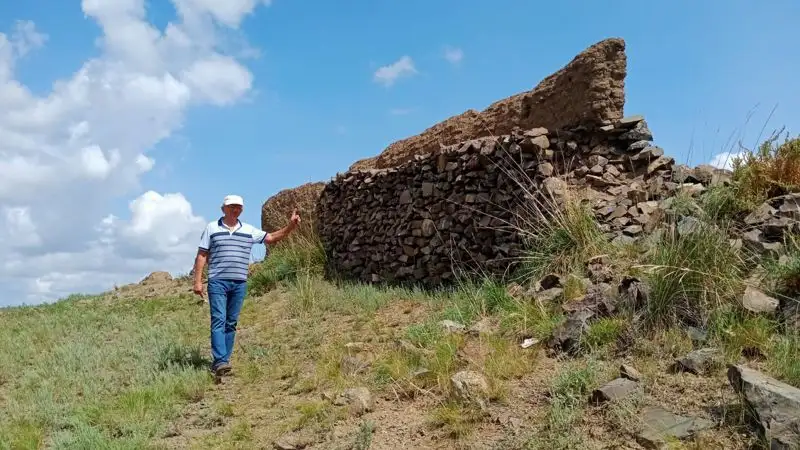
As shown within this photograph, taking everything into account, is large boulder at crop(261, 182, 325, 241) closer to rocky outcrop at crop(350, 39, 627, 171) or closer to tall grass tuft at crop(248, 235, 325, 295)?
tall grass tuft at crop(248, 235, 325, 295)

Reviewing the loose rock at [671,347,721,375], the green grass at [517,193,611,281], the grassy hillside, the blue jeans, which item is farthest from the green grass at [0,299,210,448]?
the loose rock at [671,347,721,375]

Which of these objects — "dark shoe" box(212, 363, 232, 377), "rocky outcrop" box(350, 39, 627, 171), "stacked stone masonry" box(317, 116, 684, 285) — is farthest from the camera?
"rocky outcrop" box(350, 39, 627, 171)

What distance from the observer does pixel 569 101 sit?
8.16m

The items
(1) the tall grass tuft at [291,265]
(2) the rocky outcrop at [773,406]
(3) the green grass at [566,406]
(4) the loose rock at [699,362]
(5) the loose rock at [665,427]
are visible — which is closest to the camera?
(2) the rocky outcrop at [773,406]

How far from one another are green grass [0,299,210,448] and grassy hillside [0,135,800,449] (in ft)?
0.09

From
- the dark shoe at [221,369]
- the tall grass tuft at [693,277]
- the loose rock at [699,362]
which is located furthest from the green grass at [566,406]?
the dark shoe at [221,369]

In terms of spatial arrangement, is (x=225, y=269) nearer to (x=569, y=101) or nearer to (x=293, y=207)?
(x=569, y=101)

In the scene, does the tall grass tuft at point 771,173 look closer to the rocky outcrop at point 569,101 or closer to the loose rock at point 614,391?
the rocky outcrop at point 569,101

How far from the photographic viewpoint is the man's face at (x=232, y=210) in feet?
22.1

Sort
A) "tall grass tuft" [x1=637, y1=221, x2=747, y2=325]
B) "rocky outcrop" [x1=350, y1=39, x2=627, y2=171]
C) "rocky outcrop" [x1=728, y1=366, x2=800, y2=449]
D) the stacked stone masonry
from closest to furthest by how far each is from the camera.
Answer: "rocky outcrop" [x1=728, y1=366, x2=800, y2=449] < "tall grass tuft" [x1=637, y1=221, x2=747, y2=325] < the stacked stone masonry < "rocky outcrop" [x1=350, y1=39, x2=627, y2=171]

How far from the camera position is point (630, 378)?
14.6ft

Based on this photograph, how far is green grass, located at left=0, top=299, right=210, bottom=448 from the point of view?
16.9 feet

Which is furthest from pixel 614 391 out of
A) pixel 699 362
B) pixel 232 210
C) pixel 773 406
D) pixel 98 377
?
pixel 98 377

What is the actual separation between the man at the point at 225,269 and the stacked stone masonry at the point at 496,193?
301 cm
